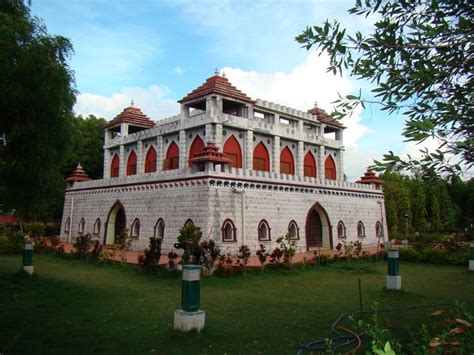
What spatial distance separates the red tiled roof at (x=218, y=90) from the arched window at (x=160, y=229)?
6699 mm

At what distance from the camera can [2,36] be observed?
22.9 feet

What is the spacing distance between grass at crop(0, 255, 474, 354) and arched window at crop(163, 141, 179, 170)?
862 cm

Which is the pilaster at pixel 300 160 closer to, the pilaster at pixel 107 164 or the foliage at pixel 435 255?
the foliage at pixel 435 255

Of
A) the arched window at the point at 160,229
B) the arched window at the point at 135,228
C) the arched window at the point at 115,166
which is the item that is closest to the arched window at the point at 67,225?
the arched window at the point at 115,166

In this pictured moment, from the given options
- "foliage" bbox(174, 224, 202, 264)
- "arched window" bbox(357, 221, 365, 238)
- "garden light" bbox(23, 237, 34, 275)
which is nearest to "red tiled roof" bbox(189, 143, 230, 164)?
"foliage" bbox(174, 224, 202, 264)

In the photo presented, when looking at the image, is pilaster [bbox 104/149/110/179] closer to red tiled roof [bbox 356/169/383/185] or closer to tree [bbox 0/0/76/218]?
red tiled roof [bbox 356/169/383/185]

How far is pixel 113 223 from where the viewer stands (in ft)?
76.6

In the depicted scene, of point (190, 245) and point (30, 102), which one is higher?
point (30, 102)

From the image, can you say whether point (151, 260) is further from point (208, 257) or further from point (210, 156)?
point (210, 156)

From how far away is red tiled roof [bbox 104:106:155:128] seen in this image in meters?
26.8

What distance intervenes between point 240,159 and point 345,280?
1024 cm

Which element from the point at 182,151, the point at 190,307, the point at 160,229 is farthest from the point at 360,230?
the point at 190,307

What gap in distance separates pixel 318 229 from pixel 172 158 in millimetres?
8838

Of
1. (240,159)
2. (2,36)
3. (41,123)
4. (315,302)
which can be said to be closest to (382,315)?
(315,302)
